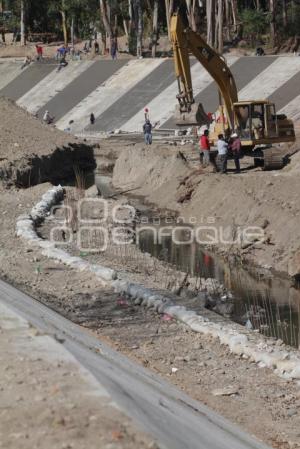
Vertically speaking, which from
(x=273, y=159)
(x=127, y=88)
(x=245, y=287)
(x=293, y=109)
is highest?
(x=127, y=88)

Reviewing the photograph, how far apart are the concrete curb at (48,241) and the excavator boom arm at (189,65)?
5411 mm

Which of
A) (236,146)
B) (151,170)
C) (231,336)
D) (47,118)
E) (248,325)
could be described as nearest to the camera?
(231,336)

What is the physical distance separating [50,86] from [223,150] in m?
34.6

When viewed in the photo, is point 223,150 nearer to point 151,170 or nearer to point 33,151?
point 151,170

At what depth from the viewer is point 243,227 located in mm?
21375

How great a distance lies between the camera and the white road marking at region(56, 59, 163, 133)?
180 feet

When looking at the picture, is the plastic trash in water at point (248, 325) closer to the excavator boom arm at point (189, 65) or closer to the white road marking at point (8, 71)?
the excavator boom arm at point (189, 65)

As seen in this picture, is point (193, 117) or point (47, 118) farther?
point (47, 118)

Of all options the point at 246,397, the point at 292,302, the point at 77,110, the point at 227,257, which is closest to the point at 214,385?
the point at 246,397

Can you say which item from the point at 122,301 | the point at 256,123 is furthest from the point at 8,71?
the point at 122,301

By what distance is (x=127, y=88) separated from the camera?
56.3 m

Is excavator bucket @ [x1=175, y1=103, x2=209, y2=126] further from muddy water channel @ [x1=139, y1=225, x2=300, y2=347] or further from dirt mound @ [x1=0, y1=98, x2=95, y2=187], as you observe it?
muddy water channel @ [x1=139, y1=225, x2=300, y2=347]

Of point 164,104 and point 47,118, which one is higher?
point 164,104

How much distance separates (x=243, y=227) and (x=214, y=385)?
11419 millimetres
